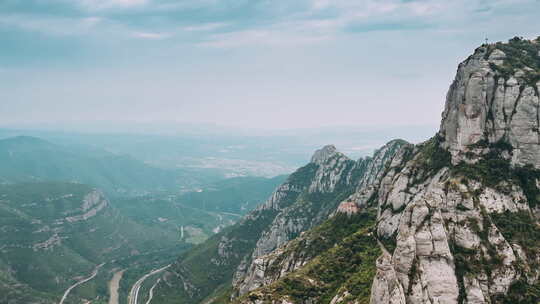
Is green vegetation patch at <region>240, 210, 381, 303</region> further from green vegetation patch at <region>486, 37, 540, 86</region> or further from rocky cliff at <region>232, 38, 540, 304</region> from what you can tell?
green vegetation patch at <region>486, 37, 540, 86</region>

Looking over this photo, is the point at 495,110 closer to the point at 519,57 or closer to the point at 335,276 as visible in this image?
the point at 519,57

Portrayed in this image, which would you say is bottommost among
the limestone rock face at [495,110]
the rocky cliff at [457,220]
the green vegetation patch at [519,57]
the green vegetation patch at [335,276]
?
the green vegetation patch at [335,276]

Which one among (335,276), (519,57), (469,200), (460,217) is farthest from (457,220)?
(519,57)

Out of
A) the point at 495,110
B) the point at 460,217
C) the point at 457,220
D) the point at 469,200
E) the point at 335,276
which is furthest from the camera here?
the point at 335,276

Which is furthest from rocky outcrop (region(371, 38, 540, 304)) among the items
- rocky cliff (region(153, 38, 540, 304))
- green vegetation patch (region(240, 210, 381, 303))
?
green vegetation patch (region(240, 210, 381, 303))

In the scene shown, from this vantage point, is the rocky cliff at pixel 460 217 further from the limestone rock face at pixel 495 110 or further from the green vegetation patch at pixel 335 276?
the green vegetation patch at pixel 335 276

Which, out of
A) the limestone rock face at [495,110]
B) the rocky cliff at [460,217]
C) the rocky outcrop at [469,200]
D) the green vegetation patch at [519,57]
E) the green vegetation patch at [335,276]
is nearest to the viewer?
the rocky outcrop at [469,200]

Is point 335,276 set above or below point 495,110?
below

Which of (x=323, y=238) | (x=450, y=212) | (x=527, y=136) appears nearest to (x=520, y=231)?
(x=450, y=212)

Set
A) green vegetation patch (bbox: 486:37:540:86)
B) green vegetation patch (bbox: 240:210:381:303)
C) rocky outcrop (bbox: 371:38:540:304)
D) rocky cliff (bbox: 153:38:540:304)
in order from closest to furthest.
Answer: rocky outcrop (bbox: 371:38:540:304)
rocky cliff (bbox: 153:38:540:304)
green vegetation patch (bbox: 240:210:381:303)
green vegetation patch (bbox: 486:37:540:86)

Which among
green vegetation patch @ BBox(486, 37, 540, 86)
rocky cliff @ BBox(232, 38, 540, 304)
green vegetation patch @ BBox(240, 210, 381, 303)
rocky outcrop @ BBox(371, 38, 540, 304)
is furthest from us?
green vegetation patch @ BBox(486, 37, 540, 86)

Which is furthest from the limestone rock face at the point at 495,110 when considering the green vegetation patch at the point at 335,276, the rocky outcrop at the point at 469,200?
the green vegetation patch at the point at 335,276

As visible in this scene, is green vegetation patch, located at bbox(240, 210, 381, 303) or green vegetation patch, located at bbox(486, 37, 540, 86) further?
green vegetation patch, located at bbox(486, 37, 540, 86)

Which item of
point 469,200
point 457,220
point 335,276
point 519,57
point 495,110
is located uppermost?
point 519,57
